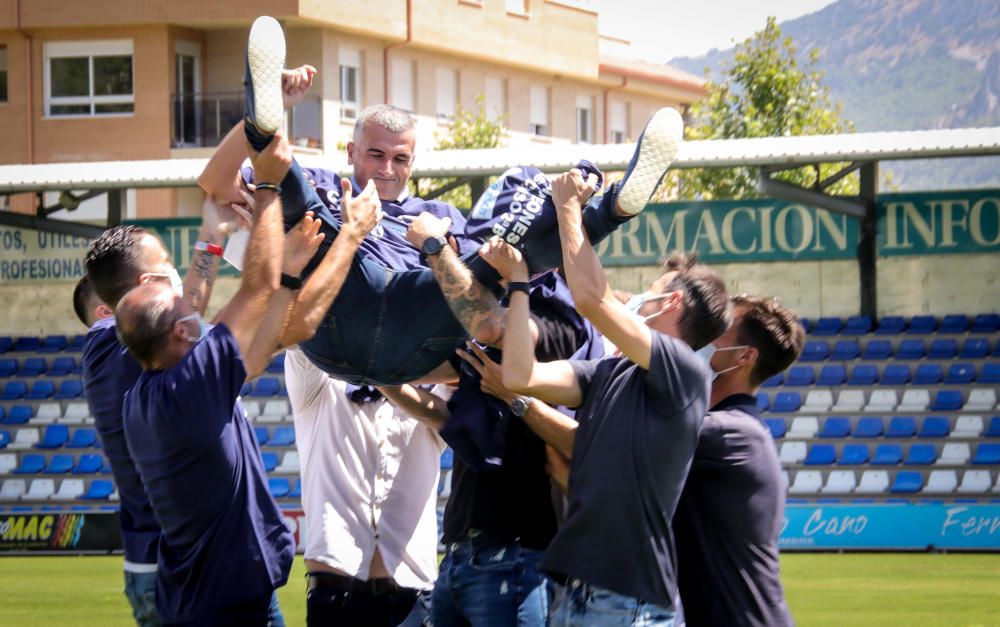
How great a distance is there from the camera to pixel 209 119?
117 feet

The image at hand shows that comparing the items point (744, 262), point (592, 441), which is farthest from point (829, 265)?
point (592, 441)

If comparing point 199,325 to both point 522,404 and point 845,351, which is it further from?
point 845,351

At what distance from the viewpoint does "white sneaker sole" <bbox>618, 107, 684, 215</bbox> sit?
216 inches

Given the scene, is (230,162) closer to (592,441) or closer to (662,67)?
(592,441)

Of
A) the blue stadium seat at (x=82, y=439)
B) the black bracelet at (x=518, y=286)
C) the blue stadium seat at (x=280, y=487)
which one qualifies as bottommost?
the blue stadium seat at (x=280, y=487)

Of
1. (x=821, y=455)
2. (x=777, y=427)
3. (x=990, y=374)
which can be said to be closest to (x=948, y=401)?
(x=990, y=374)

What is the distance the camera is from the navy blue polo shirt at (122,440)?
5793mm

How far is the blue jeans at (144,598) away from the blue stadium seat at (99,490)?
13.9 metres

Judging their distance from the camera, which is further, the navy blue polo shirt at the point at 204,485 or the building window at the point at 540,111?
the building window at the point at 540,111

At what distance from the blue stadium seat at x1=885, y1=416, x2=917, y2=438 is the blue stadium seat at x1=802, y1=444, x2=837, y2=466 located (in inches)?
31.3

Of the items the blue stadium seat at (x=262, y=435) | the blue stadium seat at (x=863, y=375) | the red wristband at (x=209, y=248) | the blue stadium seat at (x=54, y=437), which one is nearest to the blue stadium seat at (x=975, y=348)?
the blue stadium seat at (x=863, y=375)

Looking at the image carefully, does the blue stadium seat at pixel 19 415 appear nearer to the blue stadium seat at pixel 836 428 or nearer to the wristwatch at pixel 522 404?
the blue stadium seat at pixel 836 428

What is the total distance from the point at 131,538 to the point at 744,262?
15.9 m

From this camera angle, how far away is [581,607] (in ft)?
16.4
